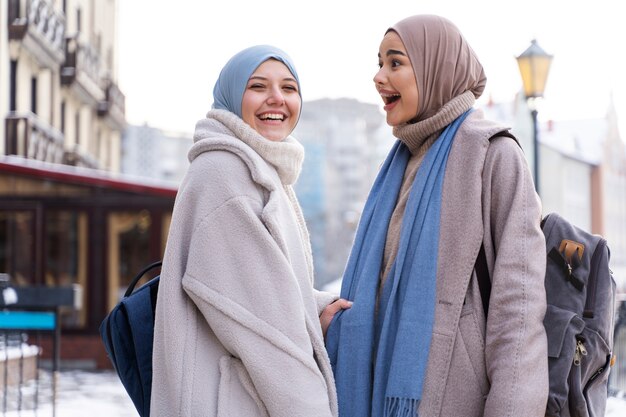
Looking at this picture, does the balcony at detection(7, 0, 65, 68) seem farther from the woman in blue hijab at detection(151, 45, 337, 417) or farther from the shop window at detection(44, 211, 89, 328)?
the woman in blue hijab at detection(151, 45, 337, 417)

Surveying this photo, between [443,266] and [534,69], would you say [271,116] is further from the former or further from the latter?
[534,69]

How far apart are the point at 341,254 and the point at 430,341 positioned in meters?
95.8

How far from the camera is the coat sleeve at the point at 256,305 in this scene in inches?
118

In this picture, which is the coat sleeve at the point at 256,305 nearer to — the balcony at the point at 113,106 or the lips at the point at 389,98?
the lips at the point at 389,98

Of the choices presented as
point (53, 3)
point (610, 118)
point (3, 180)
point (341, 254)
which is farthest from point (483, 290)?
point (610, 118)

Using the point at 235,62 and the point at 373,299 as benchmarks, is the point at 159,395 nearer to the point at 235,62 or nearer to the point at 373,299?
the point at 373,299

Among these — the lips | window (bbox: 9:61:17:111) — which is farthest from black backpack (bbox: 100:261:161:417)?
window (bbox: 9:61:17:111)

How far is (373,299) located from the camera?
3240 millimetres

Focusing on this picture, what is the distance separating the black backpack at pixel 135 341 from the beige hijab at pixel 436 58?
105 cm

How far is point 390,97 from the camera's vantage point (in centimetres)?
338

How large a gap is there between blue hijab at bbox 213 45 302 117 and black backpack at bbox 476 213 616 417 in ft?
2.85

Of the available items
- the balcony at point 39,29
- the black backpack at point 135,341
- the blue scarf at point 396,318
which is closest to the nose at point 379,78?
the blue scarf at point 396,318

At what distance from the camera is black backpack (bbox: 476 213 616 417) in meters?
Answer: 2.98

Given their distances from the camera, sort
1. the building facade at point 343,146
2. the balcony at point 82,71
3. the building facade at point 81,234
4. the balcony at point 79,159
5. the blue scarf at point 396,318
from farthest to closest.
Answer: the building facade at point 343,146
the balcony at point 79,159
the balcony at point 82,71
the building facade at point 81,234
the blue scarf at point 396,318
